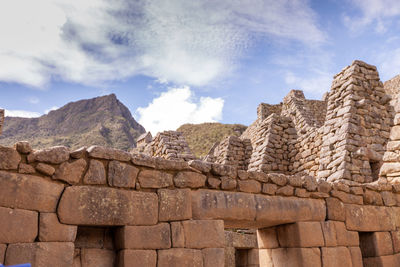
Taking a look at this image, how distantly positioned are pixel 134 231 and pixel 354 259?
4267 millimetres

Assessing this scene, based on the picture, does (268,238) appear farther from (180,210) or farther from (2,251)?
(2,251)

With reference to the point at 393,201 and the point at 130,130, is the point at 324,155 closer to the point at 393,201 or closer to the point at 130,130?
the point at 393,201

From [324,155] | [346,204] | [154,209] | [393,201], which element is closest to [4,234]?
[154,209]

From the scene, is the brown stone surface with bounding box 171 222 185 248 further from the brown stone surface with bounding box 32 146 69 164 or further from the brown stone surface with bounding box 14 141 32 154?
the brown stone surface with bounding box 14 141 32 154

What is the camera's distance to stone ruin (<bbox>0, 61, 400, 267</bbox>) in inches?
154

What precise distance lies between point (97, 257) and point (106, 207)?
747mm

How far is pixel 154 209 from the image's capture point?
4684mm

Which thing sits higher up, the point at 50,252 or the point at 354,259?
the point at 50,252

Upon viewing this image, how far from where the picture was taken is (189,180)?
16.5 ft

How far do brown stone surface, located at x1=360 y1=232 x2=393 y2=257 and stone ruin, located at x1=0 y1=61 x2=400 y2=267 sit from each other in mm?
19

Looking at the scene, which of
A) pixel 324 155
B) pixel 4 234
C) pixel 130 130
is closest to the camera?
pixel 4 234

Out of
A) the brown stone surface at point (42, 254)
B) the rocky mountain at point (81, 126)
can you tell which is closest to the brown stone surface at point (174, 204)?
the brown stone surface at point (42, 254)

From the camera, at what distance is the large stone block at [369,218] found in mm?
6586

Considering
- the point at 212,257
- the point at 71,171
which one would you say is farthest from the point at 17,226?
the point at 212,257
